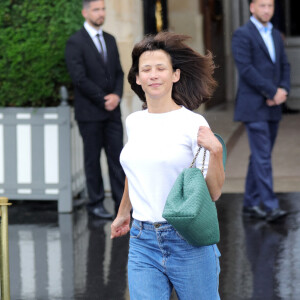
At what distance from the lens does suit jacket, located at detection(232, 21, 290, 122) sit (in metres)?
7.83

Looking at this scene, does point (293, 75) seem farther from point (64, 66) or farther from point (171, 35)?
point (171, 35)

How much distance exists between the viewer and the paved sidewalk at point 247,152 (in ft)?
32.0

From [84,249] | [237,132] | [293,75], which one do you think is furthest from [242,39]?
[293,75]

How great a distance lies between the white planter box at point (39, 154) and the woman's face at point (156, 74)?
4.61 m

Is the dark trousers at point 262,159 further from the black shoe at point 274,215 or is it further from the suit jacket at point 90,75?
the suit jacket at point 90,75

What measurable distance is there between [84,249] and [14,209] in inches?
78.3

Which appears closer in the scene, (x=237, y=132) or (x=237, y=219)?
(x=237, y=219)

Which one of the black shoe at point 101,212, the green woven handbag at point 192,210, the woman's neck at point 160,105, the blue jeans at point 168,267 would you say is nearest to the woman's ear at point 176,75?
the woman's neck at point 160,105

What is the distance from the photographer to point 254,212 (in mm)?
8172

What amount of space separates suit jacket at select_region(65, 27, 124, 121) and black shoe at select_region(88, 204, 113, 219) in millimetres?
843

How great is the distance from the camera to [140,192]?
3.83 metres

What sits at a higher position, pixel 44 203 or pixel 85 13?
pixel 85 13

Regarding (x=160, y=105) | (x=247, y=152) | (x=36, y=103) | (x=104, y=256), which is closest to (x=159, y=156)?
(x=160, y=105)

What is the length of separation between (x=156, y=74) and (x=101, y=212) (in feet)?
15.1
